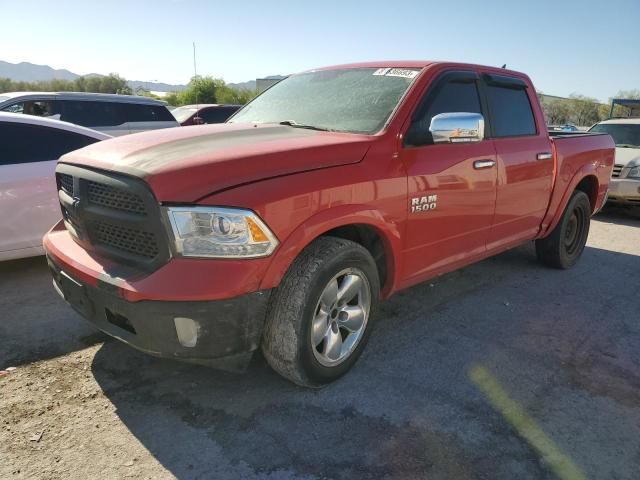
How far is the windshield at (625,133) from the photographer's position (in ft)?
31.6

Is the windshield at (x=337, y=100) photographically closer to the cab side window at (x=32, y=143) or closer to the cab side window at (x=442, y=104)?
the cab side window at (x=442, y=104)

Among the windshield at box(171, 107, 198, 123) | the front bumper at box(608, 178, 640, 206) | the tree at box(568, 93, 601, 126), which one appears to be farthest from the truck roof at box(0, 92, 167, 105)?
the tree at box(568, 93, 601, 126)

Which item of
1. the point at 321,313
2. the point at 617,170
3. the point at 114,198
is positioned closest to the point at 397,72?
the point at 321,313

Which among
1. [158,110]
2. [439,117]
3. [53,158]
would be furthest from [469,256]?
[158,110]

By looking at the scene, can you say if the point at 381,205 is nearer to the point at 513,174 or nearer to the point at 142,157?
the point at 142,157

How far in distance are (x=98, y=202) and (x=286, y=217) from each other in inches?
40.5

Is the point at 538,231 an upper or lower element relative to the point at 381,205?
lower

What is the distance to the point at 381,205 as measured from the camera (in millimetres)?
2941

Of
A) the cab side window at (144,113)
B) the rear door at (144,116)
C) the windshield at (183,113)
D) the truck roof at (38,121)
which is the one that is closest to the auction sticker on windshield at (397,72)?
the truck roof at (38,121)

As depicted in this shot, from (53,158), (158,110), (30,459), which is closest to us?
(30,459)

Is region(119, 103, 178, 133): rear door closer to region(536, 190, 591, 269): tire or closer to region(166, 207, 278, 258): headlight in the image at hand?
region(536, 190, 591, 269): tire

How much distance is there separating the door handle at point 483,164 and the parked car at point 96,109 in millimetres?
6818

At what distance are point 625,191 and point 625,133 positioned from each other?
2.26 metres

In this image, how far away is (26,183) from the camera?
442cm
